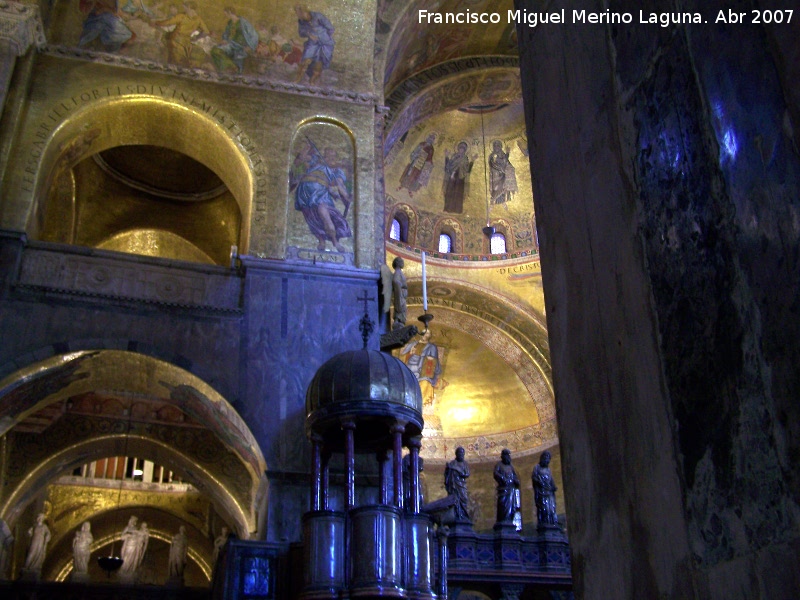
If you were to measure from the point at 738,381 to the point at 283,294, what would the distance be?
1068 cm

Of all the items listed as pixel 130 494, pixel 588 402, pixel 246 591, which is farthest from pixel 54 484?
pixel 588 402

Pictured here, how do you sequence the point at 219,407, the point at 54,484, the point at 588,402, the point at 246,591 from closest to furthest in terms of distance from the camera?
the point at 588,402 < the point at 246,591 < the point at 219,407 < the point at 54,484

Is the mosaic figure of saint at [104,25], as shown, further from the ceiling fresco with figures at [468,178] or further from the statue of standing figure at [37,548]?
the ceiling fresco with figures at [468,178]

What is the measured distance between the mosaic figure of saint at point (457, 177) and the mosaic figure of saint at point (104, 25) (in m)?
11.7

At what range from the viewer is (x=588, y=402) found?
185 centimetres

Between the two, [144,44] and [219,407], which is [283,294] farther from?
[144,44]

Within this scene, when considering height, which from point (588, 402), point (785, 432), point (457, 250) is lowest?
point (785, 432)

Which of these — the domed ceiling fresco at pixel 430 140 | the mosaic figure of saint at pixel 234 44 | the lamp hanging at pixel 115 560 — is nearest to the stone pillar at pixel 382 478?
the domed ceiling fresco at pixel 430 140

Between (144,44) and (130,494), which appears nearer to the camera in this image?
(144,44)

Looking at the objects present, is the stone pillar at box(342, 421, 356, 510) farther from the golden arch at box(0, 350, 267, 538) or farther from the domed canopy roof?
the golden arch at box(0, 350, 267, 538)

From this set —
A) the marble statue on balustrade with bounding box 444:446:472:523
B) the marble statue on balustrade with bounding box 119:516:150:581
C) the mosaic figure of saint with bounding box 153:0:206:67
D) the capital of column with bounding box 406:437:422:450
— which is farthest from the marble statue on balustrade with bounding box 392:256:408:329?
the marble statue on balustrade with bounding box 119:516:150:581

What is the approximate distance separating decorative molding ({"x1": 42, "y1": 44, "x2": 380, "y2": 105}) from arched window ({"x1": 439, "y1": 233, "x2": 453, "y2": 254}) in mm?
9246

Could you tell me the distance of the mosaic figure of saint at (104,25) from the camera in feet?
41.3

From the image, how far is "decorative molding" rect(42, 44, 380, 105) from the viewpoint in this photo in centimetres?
1238
